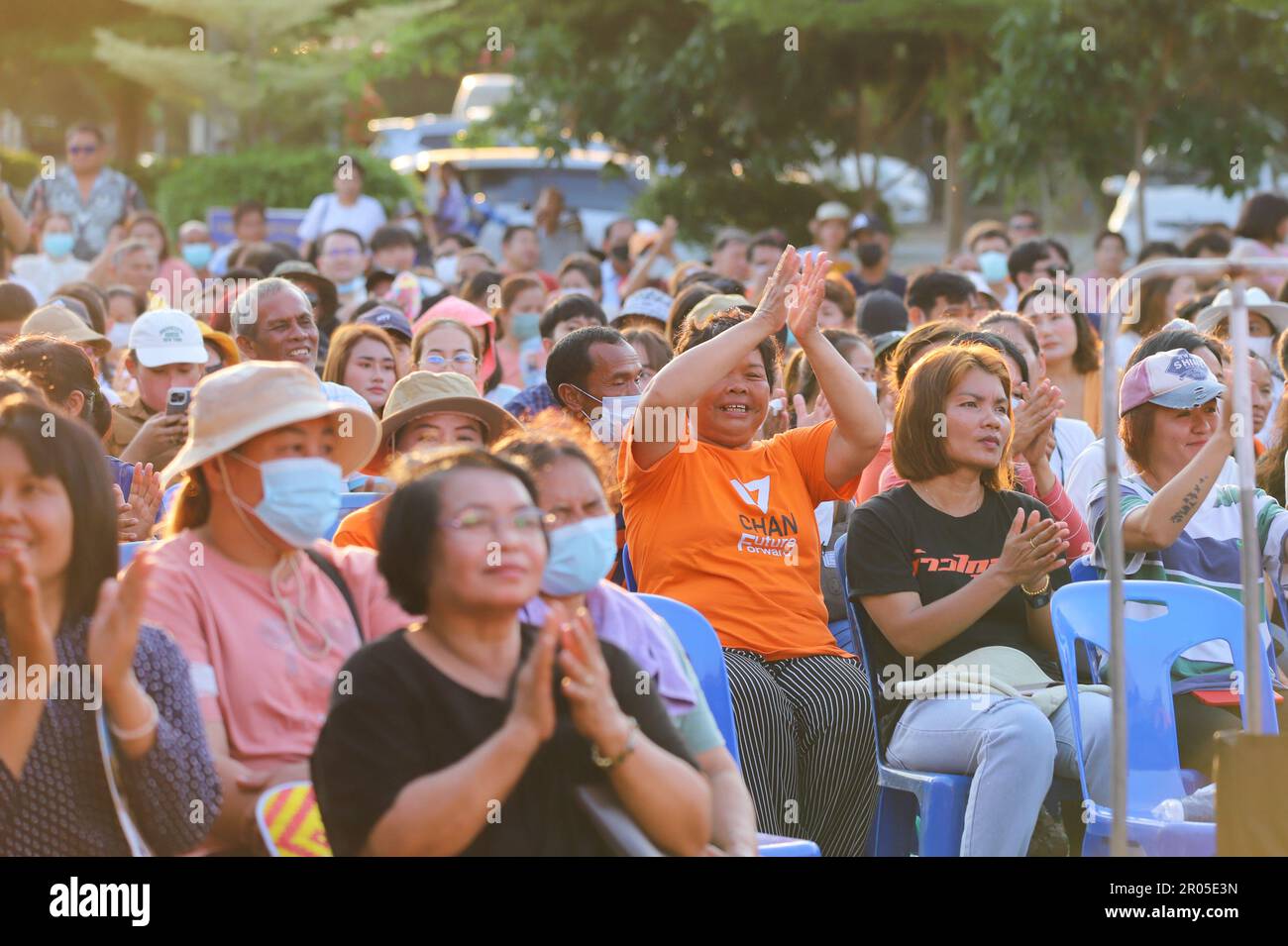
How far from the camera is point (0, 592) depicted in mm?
3488

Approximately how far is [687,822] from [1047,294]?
5.80 metres

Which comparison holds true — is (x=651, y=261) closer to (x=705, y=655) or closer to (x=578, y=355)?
(x=578, y=355)

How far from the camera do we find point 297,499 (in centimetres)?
387

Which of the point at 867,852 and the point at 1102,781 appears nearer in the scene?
the point at 1102,781

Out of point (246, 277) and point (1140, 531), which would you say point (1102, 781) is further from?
point (246, 277)

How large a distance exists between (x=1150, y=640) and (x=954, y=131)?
12.6 meters

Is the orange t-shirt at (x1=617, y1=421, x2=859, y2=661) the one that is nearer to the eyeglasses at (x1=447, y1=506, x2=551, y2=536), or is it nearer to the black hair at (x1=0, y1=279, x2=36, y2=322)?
the eyeglasses at (x1=447, y1=506, x2=551, y2=536)

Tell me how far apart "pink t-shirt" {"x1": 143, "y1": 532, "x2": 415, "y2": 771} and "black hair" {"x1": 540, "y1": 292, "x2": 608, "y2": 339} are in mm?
4519

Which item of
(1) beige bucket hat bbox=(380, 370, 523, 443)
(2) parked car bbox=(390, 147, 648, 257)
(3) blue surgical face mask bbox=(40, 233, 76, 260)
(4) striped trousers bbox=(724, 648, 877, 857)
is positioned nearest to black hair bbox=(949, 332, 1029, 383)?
(4) striped trousers bbox=(724, 648, 877, 857)

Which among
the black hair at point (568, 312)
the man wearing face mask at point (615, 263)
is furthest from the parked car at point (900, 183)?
the black hair at point (568, 312)

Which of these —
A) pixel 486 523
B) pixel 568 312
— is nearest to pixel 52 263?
pixel 568 312

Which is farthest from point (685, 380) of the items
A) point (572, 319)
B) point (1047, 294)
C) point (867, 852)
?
point (1047, 294)
